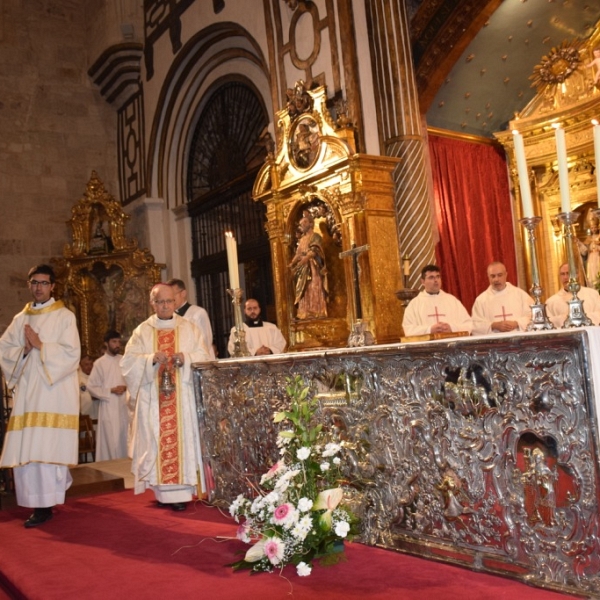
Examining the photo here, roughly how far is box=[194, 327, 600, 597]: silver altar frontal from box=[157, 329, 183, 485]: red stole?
1415 millimetres

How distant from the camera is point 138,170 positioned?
1387 centimetres

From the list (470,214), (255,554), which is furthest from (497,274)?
(255,554)

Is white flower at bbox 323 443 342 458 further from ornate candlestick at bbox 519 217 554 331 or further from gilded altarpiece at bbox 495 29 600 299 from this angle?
gilded altarpiece at bbox 495 29 600 299

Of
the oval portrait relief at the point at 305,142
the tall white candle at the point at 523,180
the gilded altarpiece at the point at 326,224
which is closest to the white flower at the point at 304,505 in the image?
A: the tall white candle at the point at 523,180

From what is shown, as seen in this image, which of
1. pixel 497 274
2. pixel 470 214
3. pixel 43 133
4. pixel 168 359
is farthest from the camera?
pixel 43 133

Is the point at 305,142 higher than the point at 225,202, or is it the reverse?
the point at 225,202

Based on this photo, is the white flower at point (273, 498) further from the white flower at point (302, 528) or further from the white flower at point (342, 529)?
the white flower at point (342, 529)

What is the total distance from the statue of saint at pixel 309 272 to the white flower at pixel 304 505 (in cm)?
492

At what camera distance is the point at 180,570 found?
3.64 meters

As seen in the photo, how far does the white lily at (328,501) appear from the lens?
3.43m

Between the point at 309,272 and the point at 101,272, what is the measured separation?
572 cm

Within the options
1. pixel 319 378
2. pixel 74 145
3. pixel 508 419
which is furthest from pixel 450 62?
pixel 74 145

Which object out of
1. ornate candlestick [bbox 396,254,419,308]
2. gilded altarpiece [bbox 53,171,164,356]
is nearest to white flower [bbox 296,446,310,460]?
ornate candlestick [bbox 396,254,419,308]

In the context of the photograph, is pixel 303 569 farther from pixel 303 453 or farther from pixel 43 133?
pixel 43 133
